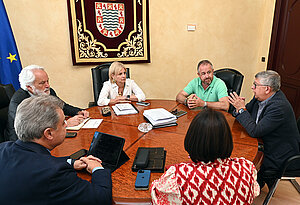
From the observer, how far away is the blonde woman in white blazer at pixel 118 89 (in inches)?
100

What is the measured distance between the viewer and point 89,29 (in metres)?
3.13

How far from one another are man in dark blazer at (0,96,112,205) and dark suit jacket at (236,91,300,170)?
3.83 ft

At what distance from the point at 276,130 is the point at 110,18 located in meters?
2.66

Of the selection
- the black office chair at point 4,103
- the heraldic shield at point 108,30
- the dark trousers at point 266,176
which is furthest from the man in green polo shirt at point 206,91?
the black office chair at point 4,103

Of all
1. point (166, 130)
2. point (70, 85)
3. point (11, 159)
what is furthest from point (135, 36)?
point (11, 159)

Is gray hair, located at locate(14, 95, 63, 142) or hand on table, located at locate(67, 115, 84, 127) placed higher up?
gray hair, located at locate(14, 95, 63, 142)

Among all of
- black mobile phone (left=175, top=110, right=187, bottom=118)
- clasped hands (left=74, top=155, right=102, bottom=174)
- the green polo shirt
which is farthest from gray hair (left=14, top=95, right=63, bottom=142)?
the green polo shirt

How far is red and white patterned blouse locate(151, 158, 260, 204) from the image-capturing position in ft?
2.78

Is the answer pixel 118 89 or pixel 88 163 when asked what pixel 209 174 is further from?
pixel 118 89

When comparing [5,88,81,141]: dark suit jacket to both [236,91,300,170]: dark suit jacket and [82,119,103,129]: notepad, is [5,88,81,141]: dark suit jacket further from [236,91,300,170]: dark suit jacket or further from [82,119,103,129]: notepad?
[236,91,300,170]: dark suit jacket

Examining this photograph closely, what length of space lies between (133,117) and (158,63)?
181 cm

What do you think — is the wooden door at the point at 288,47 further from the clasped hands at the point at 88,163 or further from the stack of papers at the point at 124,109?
the clasped hands at the point at 88,163

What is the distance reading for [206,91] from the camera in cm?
258

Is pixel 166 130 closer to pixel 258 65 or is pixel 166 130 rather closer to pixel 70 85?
pixel 70 85
